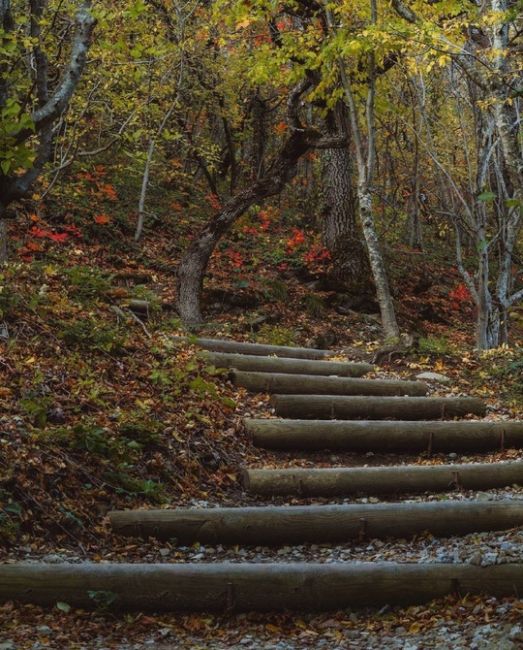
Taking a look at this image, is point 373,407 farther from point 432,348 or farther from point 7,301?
point 7,301

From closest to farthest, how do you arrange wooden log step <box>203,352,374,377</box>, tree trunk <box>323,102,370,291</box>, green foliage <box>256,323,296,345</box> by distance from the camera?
wooden log step <box>203,352,374,377</box> < green foliage <box>256,323,296,345</box> < tree trunk <box>323,102,370,291</box>

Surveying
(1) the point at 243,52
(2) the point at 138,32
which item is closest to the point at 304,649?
(2) the point at 138,32

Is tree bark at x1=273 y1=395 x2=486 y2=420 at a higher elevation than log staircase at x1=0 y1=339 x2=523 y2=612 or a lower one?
higher

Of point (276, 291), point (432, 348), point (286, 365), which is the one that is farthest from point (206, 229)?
point (432, 348)

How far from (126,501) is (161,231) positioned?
11771mm

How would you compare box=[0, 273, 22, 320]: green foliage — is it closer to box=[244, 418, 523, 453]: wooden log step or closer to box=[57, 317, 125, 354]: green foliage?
box=[57, 317, 125, 354]: green foliage

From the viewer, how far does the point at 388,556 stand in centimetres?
618

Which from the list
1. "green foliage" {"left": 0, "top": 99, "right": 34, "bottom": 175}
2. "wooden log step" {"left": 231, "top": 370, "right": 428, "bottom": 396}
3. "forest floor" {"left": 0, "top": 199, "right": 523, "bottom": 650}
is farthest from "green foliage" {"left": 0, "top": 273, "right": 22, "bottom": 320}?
"green foliage" {"left": 0, "top": 99, "right": 34, "bottom": 175}

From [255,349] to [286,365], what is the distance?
0.99m

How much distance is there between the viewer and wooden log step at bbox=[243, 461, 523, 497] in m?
7.47

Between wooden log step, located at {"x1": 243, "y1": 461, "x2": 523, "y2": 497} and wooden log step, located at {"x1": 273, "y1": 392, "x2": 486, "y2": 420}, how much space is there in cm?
178

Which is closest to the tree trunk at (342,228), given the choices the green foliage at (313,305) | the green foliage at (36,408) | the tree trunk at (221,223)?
the green foliage at (313,305)

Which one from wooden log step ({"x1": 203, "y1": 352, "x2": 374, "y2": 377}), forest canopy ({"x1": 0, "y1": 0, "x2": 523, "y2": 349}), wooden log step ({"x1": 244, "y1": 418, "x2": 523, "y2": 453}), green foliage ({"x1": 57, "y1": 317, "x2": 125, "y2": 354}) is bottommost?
wooden log step ({"x1": 244, "y1": 418, "x2": 523, "y2": 453})

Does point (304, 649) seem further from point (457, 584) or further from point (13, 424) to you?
point (13, 424)
